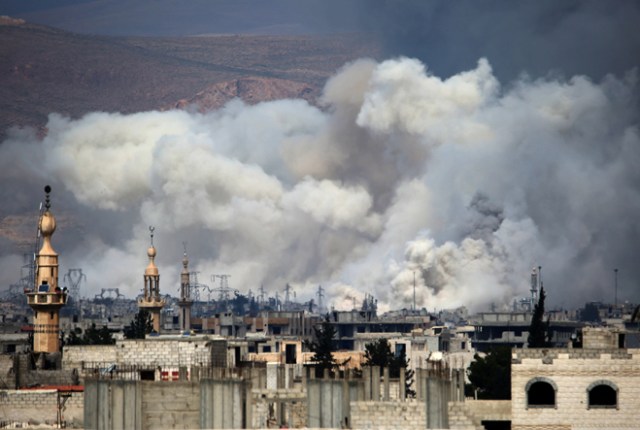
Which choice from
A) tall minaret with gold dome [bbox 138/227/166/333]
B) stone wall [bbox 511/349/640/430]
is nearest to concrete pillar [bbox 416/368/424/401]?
→ stone wall [bbox 511/349/640/430]

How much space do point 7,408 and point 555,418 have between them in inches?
487

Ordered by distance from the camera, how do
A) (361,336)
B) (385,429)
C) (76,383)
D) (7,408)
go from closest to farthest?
1. (385,429)
2. (7,408)
3. (76,383)
4. (361,336)

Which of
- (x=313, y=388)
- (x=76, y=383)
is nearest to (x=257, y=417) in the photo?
(x=313, y=388)

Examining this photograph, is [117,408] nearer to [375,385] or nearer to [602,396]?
[375,385]

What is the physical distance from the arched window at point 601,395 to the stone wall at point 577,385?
0.07 meters

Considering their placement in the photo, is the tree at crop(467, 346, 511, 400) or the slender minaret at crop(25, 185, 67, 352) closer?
the tree at crop(467, 346, 511, 400)

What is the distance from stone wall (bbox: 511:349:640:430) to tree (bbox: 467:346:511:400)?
1965 cm

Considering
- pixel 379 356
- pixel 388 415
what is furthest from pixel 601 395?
pixel 379 356

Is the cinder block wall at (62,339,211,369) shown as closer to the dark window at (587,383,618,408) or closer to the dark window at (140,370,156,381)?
the dark window at (140,370,156,381)

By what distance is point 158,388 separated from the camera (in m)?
43.2

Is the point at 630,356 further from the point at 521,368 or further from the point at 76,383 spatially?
the point at 76,383

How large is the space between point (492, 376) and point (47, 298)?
17.8m

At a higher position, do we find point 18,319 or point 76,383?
point 18,319

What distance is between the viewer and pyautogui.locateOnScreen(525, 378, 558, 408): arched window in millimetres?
51062
